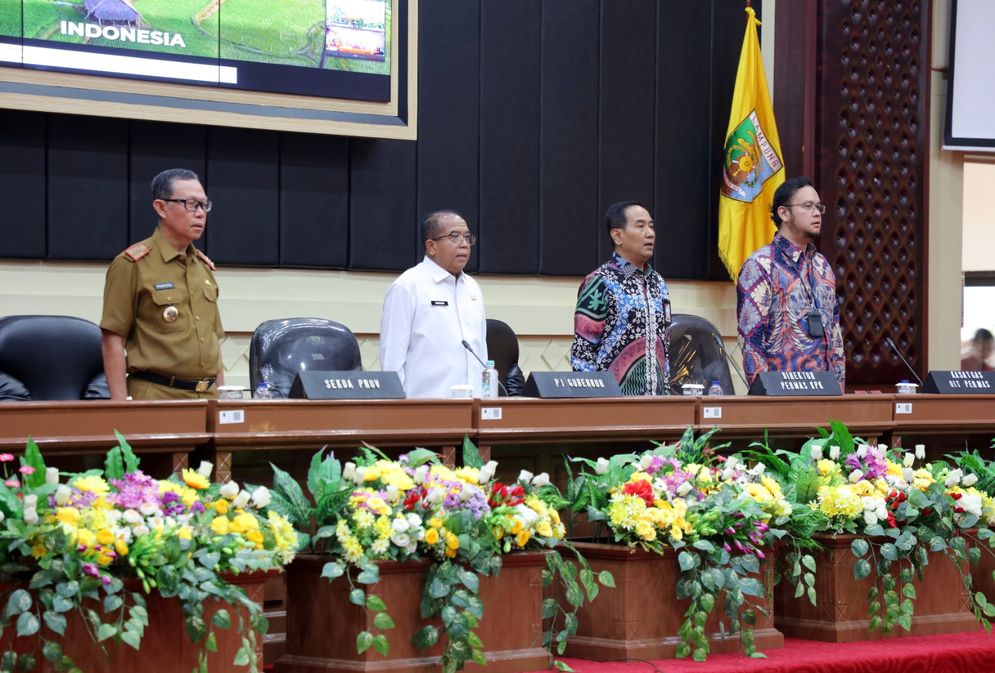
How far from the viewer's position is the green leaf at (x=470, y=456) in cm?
295

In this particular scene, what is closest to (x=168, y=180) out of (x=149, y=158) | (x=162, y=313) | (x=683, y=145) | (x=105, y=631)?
(x=162, y=313)

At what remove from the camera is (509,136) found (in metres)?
6.04

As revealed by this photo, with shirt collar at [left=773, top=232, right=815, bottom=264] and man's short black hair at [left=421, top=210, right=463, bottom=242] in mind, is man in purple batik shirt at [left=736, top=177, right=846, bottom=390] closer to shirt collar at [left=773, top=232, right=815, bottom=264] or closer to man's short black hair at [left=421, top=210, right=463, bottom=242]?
shirt collar at [left=773, top=232, right=815, bottom=264]

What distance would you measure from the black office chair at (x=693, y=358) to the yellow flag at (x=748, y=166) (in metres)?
1.78

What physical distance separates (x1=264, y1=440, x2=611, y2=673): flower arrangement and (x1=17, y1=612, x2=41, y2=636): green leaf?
21.1 inches

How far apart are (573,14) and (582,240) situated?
39.3 inches

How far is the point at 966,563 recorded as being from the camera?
3.32 meters

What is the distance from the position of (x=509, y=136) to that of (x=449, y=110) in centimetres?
30

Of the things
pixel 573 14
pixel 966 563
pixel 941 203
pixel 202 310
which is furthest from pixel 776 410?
pixel 941 203

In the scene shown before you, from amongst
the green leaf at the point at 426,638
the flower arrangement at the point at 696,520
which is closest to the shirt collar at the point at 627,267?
the flower arrangement at the point at 696,520

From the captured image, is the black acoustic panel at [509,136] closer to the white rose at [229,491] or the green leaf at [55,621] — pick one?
the white rose at [229,491]

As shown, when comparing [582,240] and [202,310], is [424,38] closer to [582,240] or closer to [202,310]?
[582,240]

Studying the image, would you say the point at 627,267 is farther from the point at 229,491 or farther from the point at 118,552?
the point at 118,552

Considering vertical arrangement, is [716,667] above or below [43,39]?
below
